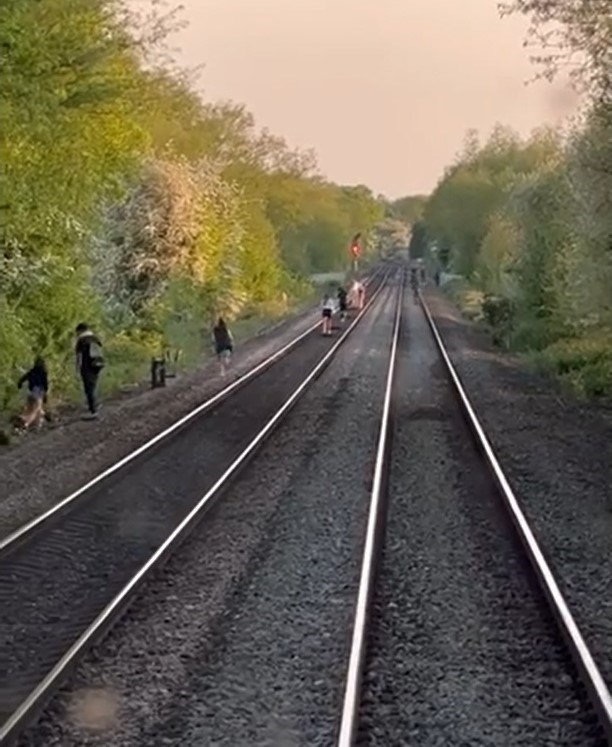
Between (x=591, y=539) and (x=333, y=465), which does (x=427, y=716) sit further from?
(x=333, y=465)

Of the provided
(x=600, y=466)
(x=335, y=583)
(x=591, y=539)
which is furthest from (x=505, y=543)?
(x=600, y=466)

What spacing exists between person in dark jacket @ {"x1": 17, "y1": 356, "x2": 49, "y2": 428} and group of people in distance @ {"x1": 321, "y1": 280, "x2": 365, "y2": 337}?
29526mm

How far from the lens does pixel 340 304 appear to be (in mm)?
62375

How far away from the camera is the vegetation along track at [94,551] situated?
30.2ft

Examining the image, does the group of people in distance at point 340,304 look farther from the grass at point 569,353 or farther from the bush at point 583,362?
the bush at point 583,362

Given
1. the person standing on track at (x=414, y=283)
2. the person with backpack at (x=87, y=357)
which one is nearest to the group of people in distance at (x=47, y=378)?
the person with backpack at (x=87, y=357)

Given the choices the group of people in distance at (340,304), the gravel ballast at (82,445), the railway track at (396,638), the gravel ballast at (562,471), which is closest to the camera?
the railway track at (396,638)

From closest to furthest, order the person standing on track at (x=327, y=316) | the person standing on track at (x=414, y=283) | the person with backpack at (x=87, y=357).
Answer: the person with backpack at (x=87, y=357) → the person standing on track at (x=327, y=316) → the person standing on track at (x=414, y=283)

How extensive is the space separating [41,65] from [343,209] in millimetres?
133264

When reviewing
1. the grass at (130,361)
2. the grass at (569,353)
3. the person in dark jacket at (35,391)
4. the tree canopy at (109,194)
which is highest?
the tree canopy at (109,194)

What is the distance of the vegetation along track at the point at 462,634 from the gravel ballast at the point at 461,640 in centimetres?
1

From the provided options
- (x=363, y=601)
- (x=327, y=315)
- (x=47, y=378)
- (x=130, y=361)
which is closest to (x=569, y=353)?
(x=130, y=361)

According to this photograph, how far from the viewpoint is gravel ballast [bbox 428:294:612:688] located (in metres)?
11.5

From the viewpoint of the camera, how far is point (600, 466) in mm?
19922
